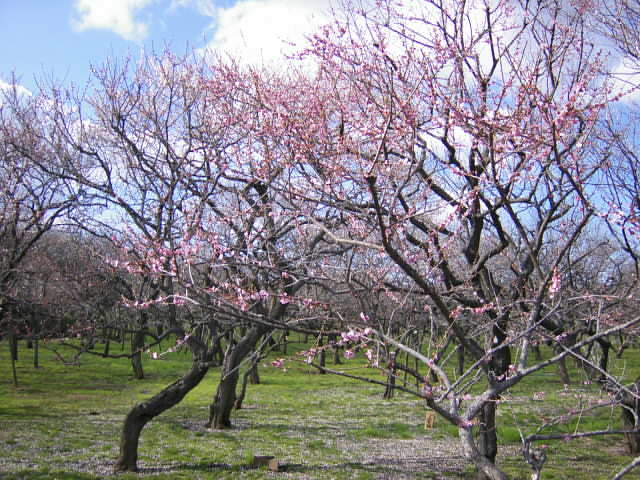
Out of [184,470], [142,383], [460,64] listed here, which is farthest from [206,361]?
[142,383]

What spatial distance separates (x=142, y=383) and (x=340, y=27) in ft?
86.8

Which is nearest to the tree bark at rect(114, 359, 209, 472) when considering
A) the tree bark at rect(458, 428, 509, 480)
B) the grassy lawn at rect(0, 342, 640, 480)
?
the grassy lawn at rect(0, 342, 640, 480)

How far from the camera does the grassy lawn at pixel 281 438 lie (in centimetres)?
1103

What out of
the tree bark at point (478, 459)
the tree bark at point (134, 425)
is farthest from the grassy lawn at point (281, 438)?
the tree bark at point (478, 459)

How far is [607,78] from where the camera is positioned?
7.20 m

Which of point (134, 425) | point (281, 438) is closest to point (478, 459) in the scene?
point (134, 425)

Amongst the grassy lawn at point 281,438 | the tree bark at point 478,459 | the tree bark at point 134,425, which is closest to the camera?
the tree bark at point 478,459

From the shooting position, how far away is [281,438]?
14625 millimetres

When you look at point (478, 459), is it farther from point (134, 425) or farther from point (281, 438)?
point (281, 438)

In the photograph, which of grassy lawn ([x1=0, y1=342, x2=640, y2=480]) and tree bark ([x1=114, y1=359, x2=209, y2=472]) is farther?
grassy lawn ([x1=0, y1=342, x2=640, y2=480])

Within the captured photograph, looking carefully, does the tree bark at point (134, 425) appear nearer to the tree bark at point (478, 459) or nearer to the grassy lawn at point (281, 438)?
the grassy lawn at point (281, 438)

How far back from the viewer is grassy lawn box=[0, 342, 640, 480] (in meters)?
11.0

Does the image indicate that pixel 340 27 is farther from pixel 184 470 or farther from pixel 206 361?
pixel 184 470

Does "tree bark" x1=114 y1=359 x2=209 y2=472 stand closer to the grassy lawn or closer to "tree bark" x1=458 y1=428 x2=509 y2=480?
the grassy lawn
